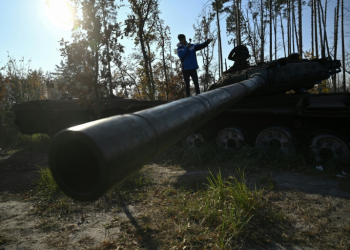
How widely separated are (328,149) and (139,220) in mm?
4365

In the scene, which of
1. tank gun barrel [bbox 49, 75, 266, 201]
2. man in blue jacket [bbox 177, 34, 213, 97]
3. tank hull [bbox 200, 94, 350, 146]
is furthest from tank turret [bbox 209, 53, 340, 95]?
tank gun barrel [bbox 49, 75, 266, 201]

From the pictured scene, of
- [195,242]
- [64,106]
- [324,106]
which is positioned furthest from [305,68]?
[64,106]

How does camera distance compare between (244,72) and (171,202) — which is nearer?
(171,202)

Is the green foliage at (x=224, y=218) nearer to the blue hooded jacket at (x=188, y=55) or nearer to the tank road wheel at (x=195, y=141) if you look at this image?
the tank road wheel at (x=195, y=141)

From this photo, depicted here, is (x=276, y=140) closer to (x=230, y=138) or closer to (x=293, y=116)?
(x=293, y=116)

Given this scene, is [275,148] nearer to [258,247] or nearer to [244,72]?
[244,72]

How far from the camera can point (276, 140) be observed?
630cm

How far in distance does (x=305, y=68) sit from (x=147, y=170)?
15.0ft

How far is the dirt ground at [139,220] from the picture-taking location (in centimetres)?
295

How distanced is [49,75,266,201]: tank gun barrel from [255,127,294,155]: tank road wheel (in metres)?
5.39

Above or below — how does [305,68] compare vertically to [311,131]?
above

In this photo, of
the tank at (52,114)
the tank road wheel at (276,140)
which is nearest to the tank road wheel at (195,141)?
the tank road wheel at (276,140)

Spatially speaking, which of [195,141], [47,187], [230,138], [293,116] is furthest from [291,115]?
[47,187]

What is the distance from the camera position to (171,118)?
1363 mm
